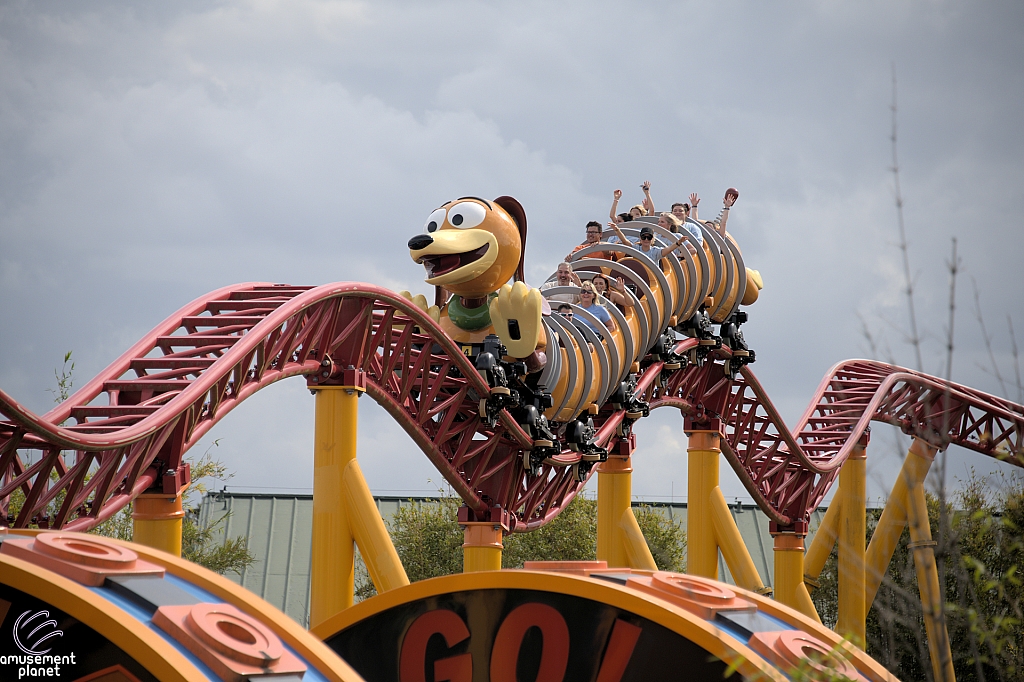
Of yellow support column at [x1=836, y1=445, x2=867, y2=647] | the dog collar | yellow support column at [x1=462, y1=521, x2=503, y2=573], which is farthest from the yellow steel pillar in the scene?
the dog collar

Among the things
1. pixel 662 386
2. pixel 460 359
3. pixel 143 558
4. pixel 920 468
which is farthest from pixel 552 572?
pixel 920 468

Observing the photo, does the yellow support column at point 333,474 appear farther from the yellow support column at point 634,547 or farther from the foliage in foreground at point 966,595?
→ the foliage in foreground at point 966,595

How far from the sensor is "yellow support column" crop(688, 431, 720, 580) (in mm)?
16047

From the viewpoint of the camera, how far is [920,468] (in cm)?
1905

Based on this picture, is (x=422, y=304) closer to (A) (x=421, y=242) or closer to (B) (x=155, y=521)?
(A) (x=421, y=242)

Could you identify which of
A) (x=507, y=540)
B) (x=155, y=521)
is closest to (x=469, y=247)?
(x=155, y=521)

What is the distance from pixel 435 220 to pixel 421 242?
586mm

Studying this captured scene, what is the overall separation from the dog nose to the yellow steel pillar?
9.66 meters

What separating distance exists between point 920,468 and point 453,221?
35.9 feet

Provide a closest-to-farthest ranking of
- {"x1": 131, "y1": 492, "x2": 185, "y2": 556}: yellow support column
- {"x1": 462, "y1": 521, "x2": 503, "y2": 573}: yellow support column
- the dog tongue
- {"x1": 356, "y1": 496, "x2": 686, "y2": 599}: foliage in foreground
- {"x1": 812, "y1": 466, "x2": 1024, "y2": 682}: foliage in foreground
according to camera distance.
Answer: {"x1": 812, "y1": 466, "x2": 1024, "y2": 682}: foliage in foreground
{"x1": 131, "y1": 492, "x2": 185, "y2": 556}: yellow support column
the dog tongue
{"x1": 462, "y1": 521, "x2": 503, "y2": 573}: yellow support column
{"x1": 356, "y1": 496, "x2": 686, "y2": 599}: foliage in foreground

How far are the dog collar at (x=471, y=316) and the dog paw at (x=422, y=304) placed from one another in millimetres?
178

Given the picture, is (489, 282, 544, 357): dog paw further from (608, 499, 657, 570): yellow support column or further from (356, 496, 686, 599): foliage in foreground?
(356, 496, 686, 599): foliage in foreground

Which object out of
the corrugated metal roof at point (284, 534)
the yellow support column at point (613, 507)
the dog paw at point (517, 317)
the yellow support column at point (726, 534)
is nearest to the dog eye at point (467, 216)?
the dog paw at point (517, 317)

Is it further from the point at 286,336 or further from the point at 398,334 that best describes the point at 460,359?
the point at 286,336
